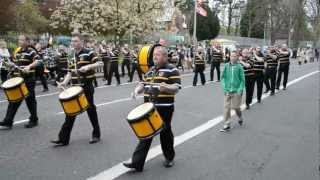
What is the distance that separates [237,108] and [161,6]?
85.4 feet

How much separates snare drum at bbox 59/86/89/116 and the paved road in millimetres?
650

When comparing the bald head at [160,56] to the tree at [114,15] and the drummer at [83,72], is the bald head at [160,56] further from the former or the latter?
the tree at [114,15]

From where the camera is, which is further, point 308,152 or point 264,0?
point 264,0

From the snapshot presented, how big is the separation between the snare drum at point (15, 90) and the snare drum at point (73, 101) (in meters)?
1.71

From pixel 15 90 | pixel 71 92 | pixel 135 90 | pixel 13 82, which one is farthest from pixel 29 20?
pixel 135 90

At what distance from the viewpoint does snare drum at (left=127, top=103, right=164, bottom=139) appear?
20.6 ft

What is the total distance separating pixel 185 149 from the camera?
8.15 meters

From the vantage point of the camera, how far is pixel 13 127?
31.7 ft

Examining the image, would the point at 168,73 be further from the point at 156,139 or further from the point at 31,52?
the point at 31,52

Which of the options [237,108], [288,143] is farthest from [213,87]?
[288,143]

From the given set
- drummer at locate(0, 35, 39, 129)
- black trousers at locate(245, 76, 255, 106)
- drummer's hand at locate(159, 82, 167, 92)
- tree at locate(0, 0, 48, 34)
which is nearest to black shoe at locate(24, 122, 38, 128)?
drummer at locate(0, 35, 39, 129)

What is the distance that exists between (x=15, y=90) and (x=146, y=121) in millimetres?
3896

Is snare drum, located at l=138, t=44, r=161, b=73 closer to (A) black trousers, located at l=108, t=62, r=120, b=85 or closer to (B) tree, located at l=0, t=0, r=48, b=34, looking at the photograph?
(A) black trousers, located at l=108, t=62, r=120, b=85

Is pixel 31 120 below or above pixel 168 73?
below
